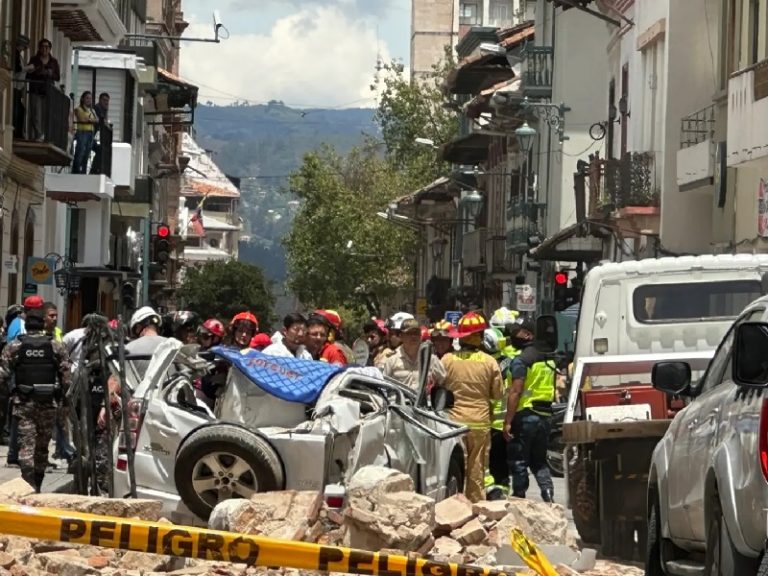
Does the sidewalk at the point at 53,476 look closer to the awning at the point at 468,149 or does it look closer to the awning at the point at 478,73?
the awning at the point at 478,73

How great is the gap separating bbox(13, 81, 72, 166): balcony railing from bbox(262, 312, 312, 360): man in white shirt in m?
14.5

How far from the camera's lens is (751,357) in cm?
793

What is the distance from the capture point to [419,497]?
1266cm

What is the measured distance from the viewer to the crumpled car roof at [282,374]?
14.8m

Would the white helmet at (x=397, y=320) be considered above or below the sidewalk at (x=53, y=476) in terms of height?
above

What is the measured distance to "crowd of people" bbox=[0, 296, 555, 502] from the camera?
56.5ft

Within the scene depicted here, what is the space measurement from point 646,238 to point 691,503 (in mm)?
29469

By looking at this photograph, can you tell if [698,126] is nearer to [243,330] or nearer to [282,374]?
[243,330]

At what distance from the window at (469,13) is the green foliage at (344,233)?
2107 inches

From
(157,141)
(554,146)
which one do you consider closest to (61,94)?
(554,146)

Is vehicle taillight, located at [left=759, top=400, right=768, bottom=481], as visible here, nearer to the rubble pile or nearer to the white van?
the rubble pile

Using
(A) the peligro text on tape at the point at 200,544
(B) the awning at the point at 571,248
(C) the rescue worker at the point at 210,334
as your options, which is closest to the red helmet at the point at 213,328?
(C) the rescue worker at the point at 210,334

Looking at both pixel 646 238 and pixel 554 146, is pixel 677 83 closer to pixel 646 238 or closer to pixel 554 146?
pixel 646 238

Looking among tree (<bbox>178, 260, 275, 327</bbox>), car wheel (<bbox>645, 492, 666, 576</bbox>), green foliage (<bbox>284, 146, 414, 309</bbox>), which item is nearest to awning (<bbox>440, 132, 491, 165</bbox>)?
green foliage (<bbox>284, 146, 414, 309</bbox>)
